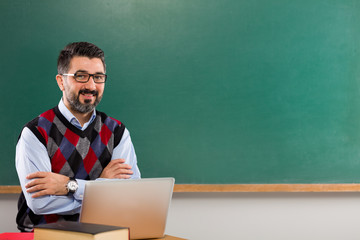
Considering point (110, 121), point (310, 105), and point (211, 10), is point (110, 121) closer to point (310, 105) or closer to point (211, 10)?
point (211, 10)

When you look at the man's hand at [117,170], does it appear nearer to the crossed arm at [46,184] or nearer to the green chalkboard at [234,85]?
the crossed arm at [46,184]

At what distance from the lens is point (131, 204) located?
1483 millimetres

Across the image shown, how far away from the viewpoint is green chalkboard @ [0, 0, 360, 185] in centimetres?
288

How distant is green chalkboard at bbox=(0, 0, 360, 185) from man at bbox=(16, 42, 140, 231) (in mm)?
681

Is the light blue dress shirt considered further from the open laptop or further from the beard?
the open laptop

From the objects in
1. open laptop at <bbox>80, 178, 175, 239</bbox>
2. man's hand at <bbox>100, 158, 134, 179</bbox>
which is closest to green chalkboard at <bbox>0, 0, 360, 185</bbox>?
man's hand at <bbox>100, 158, 134, 179</bbox>

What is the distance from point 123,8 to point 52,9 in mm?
463

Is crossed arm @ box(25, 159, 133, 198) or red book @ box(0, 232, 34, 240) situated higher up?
crossed arm @ box(25, 159, 133, 198)

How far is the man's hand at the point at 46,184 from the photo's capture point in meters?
1.87

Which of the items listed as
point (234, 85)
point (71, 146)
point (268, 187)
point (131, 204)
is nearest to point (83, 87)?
point (71, 146)

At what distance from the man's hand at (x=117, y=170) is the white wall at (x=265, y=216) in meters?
0.92

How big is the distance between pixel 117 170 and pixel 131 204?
608mm

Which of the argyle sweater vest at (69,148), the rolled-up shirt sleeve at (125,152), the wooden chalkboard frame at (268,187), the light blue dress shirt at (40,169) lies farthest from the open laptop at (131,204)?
the wooden chalkboard frame at (268,187)

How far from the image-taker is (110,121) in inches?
90.3
